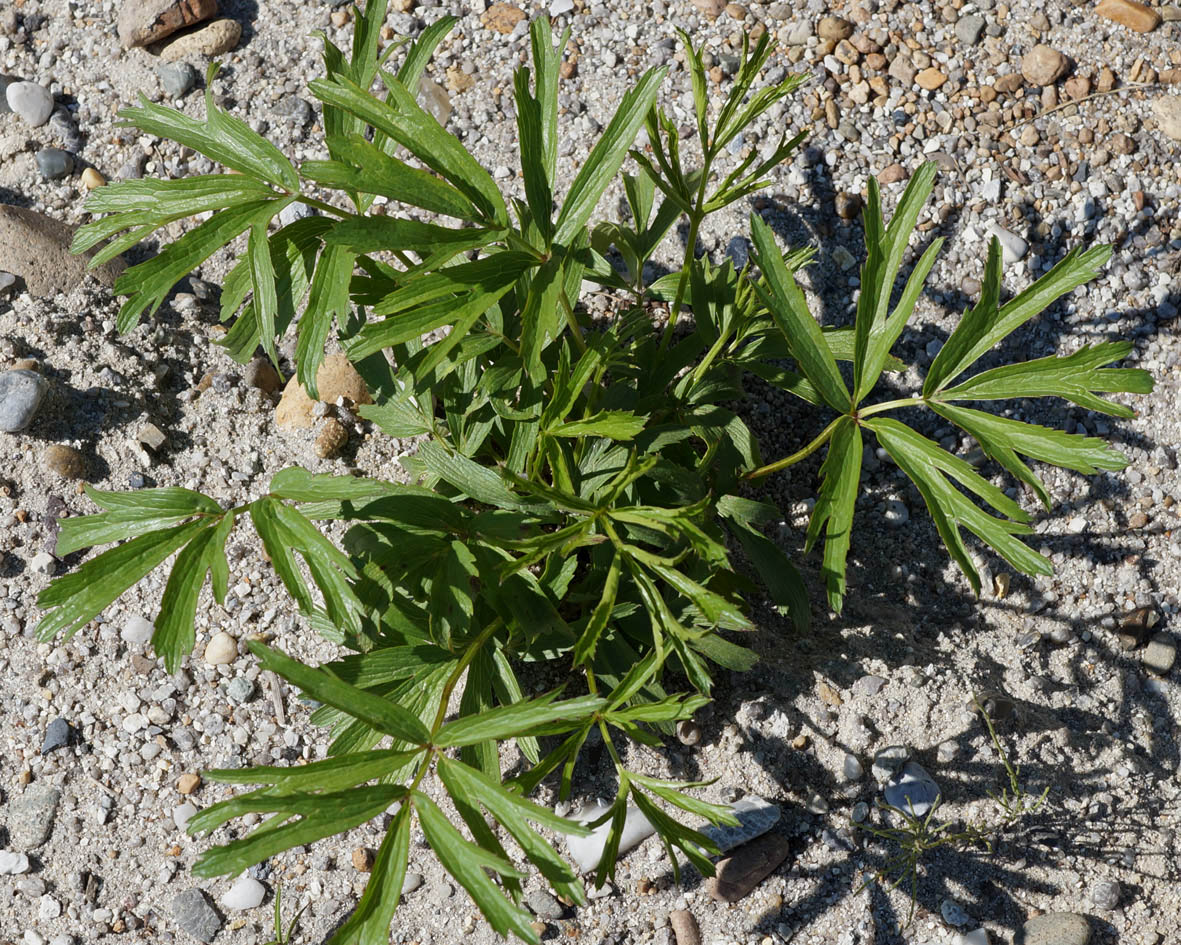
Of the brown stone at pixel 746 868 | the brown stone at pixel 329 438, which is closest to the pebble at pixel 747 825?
the brown stone at pixel 746 868

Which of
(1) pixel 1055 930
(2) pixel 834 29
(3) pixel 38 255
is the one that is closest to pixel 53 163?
(3) pixel 38 255

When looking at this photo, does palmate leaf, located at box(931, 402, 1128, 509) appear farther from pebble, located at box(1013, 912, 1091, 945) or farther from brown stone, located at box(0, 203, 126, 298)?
brown stone, located at box(0, 203, 126, 298)

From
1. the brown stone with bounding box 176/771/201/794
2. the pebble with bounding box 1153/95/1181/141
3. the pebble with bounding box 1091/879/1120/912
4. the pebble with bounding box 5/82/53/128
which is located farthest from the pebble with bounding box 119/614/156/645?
the pebble with bounding box 1153/95/1181/141

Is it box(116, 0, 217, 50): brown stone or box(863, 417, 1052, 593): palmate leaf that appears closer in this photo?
box(863, 417, 1052, 593): palmate leaf

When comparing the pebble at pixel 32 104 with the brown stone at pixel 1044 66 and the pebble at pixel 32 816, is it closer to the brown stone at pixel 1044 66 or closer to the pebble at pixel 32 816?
the pebble at pixel 32 816

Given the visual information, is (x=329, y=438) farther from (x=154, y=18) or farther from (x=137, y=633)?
(x=154, y=18)

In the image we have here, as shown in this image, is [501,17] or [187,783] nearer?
[187,783]
